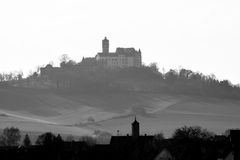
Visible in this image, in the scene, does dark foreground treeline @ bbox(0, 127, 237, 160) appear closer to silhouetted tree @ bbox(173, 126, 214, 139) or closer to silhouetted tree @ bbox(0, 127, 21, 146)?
silhouetted tree @ bbox(173, 126, 214, 139)

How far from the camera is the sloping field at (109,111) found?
147 meters

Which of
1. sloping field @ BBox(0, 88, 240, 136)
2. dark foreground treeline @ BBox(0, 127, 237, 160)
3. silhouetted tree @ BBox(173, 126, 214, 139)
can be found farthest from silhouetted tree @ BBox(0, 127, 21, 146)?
dark foreground treeline @ BBox(0, 127, 237, 160)

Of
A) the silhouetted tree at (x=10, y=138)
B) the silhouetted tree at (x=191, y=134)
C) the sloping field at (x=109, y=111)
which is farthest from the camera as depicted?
the sloping field at (x=109, y=111)

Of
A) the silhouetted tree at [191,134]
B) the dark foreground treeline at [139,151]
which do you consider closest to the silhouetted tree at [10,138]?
the silhouetted tree at [191,134]

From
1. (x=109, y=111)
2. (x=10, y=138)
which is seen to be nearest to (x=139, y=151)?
(x=10, y=138)

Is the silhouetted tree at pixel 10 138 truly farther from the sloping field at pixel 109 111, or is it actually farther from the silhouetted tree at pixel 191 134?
the silhouetted tree at pixel 191 134

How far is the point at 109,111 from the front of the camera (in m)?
184

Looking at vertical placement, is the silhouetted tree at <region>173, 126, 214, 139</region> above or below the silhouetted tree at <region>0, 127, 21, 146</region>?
below

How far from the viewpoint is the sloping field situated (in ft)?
483

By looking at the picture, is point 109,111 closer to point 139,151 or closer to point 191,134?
point 191,134

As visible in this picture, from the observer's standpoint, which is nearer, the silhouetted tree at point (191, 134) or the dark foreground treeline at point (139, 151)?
the dark foreground treeline at point (139, 151)

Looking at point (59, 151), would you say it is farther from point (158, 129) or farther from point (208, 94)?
point (208, 94)

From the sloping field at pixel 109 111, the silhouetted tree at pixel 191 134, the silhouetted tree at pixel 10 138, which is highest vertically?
the sloping field at pixel 109 111

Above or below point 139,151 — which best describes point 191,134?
above
